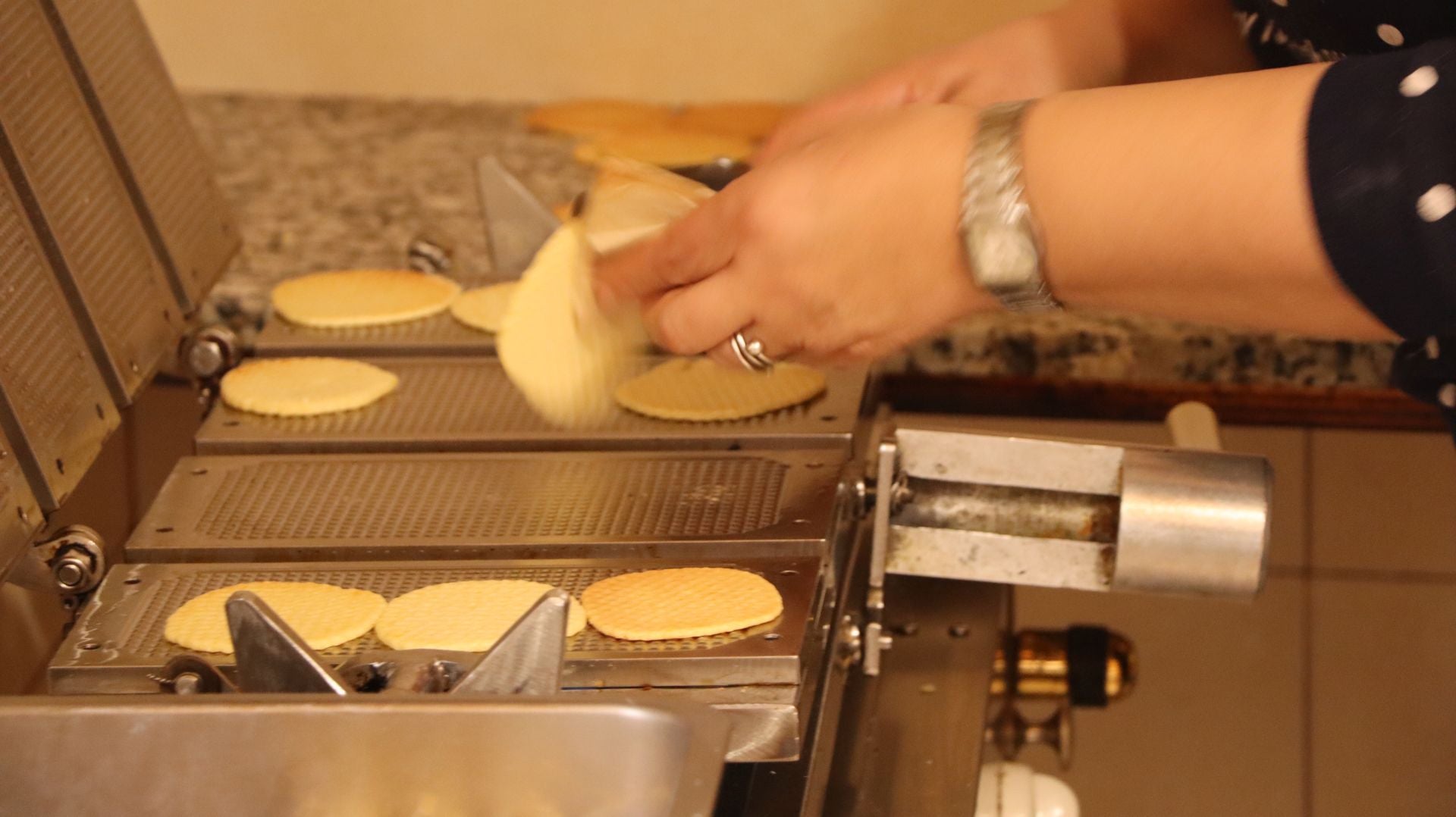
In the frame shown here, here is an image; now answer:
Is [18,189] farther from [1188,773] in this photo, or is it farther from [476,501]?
[1188,773]

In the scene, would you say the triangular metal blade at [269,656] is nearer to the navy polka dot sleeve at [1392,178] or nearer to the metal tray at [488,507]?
the metal tray at [488,507]

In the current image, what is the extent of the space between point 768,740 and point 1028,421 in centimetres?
129

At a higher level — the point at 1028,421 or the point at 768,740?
the point at 1028,421

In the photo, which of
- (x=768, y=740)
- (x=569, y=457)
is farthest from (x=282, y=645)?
(x=569, y=457)

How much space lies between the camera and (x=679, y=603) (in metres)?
0.99

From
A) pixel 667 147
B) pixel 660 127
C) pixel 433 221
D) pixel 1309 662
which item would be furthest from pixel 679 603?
pixel 1309 662

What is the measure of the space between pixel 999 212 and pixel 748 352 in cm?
22

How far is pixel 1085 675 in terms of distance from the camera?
4.45 feet

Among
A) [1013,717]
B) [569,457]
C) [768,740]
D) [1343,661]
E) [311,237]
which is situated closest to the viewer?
[768,740]

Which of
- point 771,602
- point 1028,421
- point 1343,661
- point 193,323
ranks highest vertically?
point 1028,421

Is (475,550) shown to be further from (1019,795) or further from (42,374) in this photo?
(1019,795)

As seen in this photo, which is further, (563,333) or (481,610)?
(563,333)

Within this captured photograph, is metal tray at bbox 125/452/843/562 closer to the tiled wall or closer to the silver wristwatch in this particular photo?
the silver wristwatch

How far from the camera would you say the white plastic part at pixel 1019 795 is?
111cm
